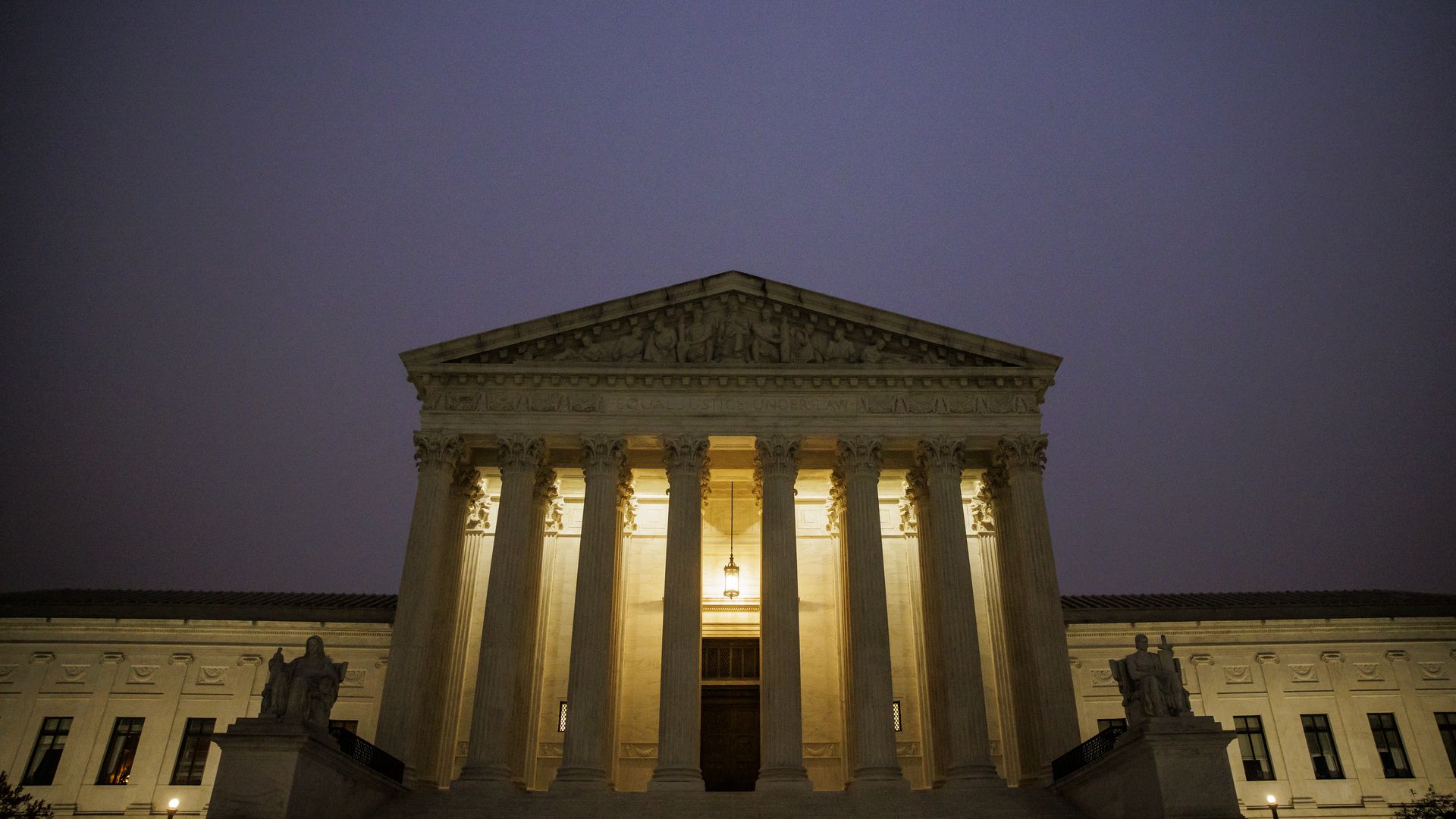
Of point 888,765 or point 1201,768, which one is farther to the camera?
point 888,765

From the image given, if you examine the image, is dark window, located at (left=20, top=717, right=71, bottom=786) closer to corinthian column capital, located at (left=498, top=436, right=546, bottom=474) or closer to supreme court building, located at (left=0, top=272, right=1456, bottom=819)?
supreme court building, located at (left=0, top=272, right=1456, bottom=819)

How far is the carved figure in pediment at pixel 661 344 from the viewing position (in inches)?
1280

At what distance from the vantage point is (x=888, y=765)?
2762cm

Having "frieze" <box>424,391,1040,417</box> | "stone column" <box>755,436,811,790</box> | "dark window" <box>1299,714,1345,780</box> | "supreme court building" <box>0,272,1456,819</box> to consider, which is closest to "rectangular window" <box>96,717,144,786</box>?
"supreme court building" <box>0,272,1456,819</box>

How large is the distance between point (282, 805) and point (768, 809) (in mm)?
11293

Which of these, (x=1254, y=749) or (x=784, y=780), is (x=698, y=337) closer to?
(x=784, y=780)

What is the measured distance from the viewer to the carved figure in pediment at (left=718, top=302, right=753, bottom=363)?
32.5m

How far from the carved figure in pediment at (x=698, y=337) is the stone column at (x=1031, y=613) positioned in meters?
9.64

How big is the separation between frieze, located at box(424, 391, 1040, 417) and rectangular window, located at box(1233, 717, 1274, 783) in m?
13.8

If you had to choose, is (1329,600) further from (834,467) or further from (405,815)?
(405,815)

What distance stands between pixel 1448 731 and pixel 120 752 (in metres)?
44.9

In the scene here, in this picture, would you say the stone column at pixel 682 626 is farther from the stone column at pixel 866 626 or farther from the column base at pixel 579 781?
the stone column at pixel 866 626

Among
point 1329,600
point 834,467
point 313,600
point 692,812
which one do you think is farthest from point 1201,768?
point 313,600

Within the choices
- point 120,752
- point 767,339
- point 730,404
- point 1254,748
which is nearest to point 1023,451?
point 767,339
